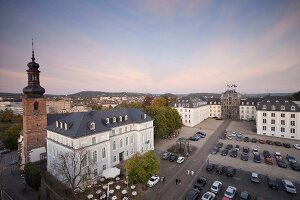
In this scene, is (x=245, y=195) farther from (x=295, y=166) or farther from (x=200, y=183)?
(x=295, y=166)

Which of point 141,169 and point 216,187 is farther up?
point 141,169

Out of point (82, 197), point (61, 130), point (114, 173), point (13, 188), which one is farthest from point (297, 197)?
point (13, 188)

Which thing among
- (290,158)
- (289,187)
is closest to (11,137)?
(289,187)

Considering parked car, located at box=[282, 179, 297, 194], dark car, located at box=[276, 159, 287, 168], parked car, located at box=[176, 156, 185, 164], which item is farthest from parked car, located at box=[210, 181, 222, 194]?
dark car, located at box=[276, 159, 287, 168]

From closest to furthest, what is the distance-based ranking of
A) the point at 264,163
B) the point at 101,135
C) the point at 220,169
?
the point at 101,135 < the point at 220,169 < the point at 264,163

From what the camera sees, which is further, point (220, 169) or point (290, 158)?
point (290, 158)

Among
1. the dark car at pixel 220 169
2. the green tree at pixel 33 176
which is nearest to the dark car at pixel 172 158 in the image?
the dark car at pixel 220 169

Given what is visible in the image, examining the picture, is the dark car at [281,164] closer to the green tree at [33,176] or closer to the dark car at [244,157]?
the dark car at [244,157]
